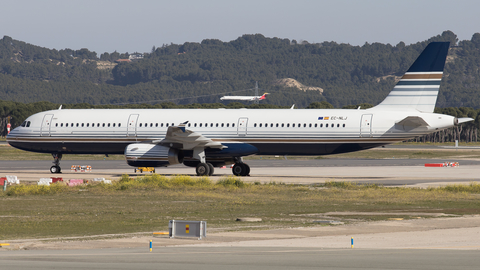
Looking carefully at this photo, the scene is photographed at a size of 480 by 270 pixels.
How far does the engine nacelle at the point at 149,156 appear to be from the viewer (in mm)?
36531

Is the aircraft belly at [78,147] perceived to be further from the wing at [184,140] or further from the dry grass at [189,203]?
the dry grass at [189,203]

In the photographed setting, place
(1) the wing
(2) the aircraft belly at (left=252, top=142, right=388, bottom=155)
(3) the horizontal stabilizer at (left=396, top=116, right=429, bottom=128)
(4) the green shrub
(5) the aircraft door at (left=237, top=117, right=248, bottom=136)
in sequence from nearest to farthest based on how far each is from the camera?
(4) the green shrub → (3) the horizontal stabilizer at (left=396, top=116, right=429, bottom=128) → (1) the wing → (2) the aircraft belly at (left=252, top=142, right=388, bottom=155) → (5) the aircraft door at (left=237, top=117, right=248, bottom=136)

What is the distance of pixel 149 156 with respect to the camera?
3653 centimetres

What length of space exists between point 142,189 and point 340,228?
14655 mm

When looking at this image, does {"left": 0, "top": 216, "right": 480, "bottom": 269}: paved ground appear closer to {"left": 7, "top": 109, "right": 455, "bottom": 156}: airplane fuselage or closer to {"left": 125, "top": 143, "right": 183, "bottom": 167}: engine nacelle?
{"left": 7, "top": 109, "right": 455, "bottom": 156}: airplane fuselage

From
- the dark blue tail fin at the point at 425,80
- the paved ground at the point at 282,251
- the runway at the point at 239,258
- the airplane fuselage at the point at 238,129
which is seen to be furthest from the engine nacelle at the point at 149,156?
the runway at the point at 239,258

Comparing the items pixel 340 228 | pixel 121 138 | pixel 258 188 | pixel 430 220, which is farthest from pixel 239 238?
pixel 121 138

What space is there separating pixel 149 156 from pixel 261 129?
680 centimetres

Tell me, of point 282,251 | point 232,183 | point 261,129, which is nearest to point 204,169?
point 261,129

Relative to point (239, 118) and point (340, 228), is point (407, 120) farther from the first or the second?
point (340, 228)

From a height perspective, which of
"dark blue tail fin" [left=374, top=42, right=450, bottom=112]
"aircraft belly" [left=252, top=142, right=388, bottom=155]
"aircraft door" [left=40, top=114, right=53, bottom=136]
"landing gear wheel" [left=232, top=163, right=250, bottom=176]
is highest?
"dark blue tail fin" [left=374, top=42, right=450, bottom=112]

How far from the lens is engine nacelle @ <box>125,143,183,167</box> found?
1438 inches

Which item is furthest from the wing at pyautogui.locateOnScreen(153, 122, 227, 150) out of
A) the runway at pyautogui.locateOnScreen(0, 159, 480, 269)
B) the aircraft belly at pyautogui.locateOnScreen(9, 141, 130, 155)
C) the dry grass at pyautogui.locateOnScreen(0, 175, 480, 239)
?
the runway at pyautogui.locateOnScreen(0, 159, 480, 269)

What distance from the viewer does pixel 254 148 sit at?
122 feet
